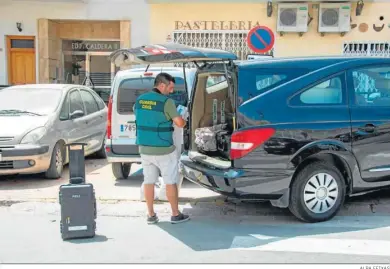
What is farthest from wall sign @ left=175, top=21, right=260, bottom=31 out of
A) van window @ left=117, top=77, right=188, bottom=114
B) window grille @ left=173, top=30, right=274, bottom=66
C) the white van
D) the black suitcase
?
the black suitcase

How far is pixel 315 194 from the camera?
5422 millimetres

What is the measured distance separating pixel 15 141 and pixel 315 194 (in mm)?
4539

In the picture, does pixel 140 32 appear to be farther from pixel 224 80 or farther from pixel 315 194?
pixel 315 194

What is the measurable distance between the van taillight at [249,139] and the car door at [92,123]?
15.1ft

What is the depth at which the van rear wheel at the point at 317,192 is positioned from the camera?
536cm

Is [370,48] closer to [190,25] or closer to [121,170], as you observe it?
[190,25]

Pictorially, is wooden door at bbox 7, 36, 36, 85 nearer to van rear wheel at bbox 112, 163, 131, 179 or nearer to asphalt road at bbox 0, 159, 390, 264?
van rear wheel at bbox 112, 163, 131, 179

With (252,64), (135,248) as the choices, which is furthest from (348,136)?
(135,248)

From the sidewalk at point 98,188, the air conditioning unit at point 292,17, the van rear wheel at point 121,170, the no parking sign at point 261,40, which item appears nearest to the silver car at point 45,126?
the sidewalk at point 98,188

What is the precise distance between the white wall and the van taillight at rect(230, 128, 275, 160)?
31.0 ft

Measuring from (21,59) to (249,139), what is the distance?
11.3 m

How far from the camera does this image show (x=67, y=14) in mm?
14102

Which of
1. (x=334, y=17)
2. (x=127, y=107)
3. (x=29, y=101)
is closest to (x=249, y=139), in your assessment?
(x=127, y=107)

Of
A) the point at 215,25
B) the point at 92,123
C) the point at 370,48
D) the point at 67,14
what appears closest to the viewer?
the point at 92,123
